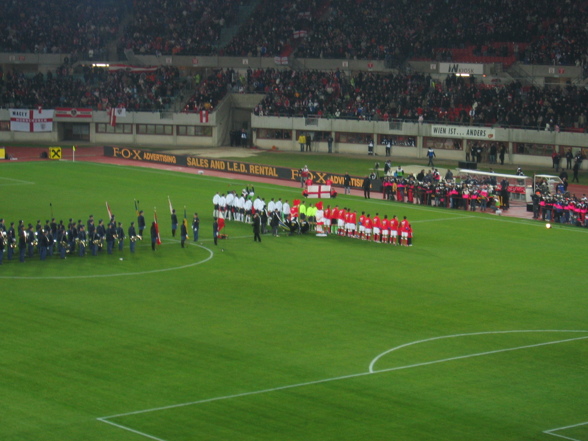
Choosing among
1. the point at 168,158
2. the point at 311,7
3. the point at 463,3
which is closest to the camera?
the point at 168,158

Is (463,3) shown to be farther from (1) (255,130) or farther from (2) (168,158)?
(2) (168,158)

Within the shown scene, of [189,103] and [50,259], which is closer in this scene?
[50,259]

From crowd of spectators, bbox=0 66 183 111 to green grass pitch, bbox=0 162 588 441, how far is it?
4190 cm

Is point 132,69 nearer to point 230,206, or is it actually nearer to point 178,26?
point 178,26

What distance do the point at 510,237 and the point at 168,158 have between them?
3413 centimetres

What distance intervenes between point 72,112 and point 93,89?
5249 mm

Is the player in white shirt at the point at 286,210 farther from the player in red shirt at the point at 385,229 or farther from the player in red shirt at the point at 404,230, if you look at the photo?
Result: the player in red shirt at the point at 404,230

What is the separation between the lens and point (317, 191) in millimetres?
53875

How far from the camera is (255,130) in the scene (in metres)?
84.7

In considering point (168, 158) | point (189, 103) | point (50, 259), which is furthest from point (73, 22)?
point (50, 259)

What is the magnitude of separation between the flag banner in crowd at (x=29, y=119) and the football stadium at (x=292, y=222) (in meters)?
0.19

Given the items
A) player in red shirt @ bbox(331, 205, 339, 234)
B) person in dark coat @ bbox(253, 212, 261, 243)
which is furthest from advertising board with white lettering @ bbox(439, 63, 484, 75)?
person in dark coat @ bbox(253, 212, 261, 243)

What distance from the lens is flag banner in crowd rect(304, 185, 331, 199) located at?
53.7 meters

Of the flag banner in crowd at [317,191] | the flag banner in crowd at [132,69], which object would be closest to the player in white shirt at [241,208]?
the flag banner in crowd at [317,191]
